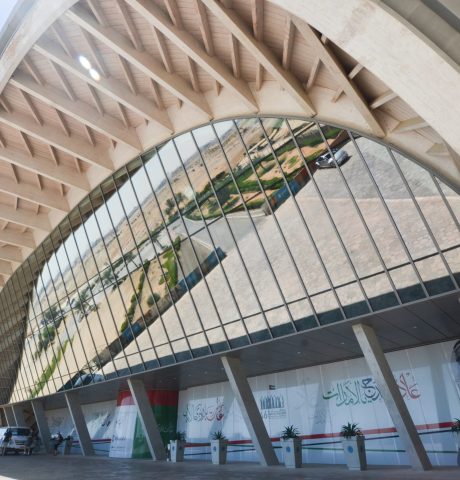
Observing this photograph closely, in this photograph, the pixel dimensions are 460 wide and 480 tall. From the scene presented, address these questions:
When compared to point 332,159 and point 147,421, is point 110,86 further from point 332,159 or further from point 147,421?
point 147,421

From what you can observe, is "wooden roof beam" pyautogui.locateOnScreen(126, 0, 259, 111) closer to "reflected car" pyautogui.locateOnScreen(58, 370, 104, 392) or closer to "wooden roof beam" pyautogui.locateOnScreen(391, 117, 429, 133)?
"wooden roof beam" pyautogui.locateOnScreen(391, 117, 429, 133)

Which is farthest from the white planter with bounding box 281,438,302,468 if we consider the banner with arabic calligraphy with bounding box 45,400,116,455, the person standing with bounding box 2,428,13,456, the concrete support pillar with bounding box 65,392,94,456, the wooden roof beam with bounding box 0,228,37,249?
the person standing with bounding box 2,428,13,456

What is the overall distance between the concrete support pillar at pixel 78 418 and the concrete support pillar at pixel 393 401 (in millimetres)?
20338

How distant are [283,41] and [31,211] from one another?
19.4 m

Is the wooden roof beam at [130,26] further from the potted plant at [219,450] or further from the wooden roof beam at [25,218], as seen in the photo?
the potted plant at [219,450]

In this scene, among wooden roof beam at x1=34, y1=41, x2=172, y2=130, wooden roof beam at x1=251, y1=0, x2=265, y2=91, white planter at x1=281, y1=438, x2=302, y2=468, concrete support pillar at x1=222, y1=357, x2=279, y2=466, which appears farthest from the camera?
concrete support pillar at x1=222, y1=357, x2=279, y2=466

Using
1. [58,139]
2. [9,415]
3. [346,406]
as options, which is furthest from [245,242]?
[9,415]

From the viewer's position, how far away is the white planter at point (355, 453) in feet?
50.5

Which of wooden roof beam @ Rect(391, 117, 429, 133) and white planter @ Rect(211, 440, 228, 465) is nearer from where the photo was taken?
wooden roof beam @ Rect(391, 117, 429, 133)

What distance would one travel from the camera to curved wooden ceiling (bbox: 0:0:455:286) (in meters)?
12.1

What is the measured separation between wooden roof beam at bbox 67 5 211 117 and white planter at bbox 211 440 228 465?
14500mm

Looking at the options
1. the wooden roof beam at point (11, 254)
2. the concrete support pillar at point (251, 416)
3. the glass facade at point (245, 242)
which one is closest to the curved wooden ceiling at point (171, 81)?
the glass facade at point (245, 242)

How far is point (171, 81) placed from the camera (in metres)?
15.2

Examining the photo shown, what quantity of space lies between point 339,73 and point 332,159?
10.3 feet
